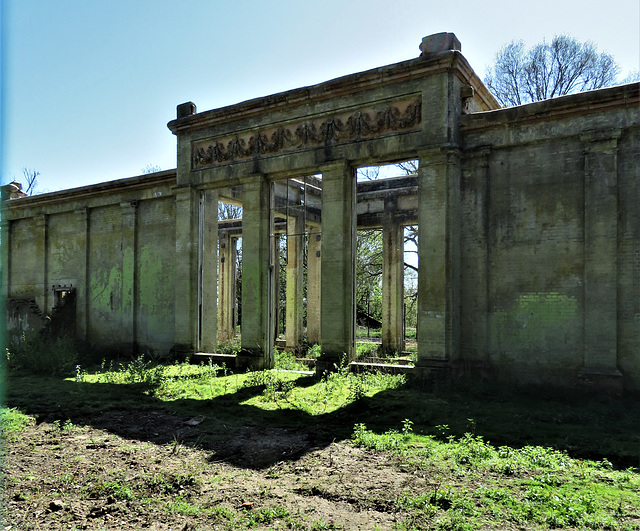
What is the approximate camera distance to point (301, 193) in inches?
811

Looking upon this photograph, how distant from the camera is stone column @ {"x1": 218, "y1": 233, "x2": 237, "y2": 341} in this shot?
74.5 feet

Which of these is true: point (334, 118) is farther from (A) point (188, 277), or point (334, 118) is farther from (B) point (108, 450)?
(B) point (108, 450)

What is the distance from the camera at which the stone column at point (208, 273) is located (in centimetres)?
1480

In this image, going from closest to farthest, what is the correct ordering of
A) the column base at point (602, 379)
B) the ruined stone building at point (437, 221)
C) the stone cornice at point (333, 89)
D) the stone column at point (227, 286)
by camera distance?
the column base at point (602, 379) < the ruined stone building at point (437, 221) < the stone cornice at point (333, 89) < the stone column at point (227, 286)

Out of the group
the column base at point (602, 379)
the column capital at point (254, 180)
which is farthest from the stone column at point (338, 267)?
the column base at point (602, 379)

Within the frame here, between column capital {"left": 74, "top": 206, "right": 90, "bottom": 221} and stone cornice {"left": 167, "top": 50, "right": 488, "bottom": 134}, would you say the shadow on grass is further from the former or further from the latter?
column capital {"left": 74, "top": 206, "right": 90, "bottom": 221}

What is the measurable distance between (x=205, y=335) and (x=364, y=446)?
874cm

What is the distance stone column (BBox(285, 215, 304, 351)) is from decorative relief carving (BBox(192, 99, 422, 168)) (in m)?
6.18

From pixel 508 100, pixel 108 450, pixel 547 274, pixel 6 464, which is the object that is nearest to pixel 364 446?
pixel 108 450

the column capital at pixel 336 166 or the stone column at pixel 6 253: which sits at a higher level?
the column capital at pixel 336 166

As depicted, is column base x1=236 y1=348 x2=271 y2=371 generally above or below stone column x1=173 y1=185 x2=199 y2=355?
below

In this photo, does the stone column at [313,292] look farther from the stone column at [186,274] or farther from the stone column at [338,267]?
the stone column at [338,267]

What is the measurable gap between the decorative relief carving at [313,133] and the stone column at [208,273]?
1.33 m

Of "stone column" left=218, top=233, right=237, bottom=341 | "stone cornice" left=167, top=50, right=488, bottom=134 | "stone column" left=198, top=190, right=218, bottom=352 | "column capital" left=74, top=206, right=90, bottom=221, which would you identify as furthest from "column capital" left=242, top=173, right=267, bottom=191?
"stone column" left=218, top=233, right=237, bottom=341
